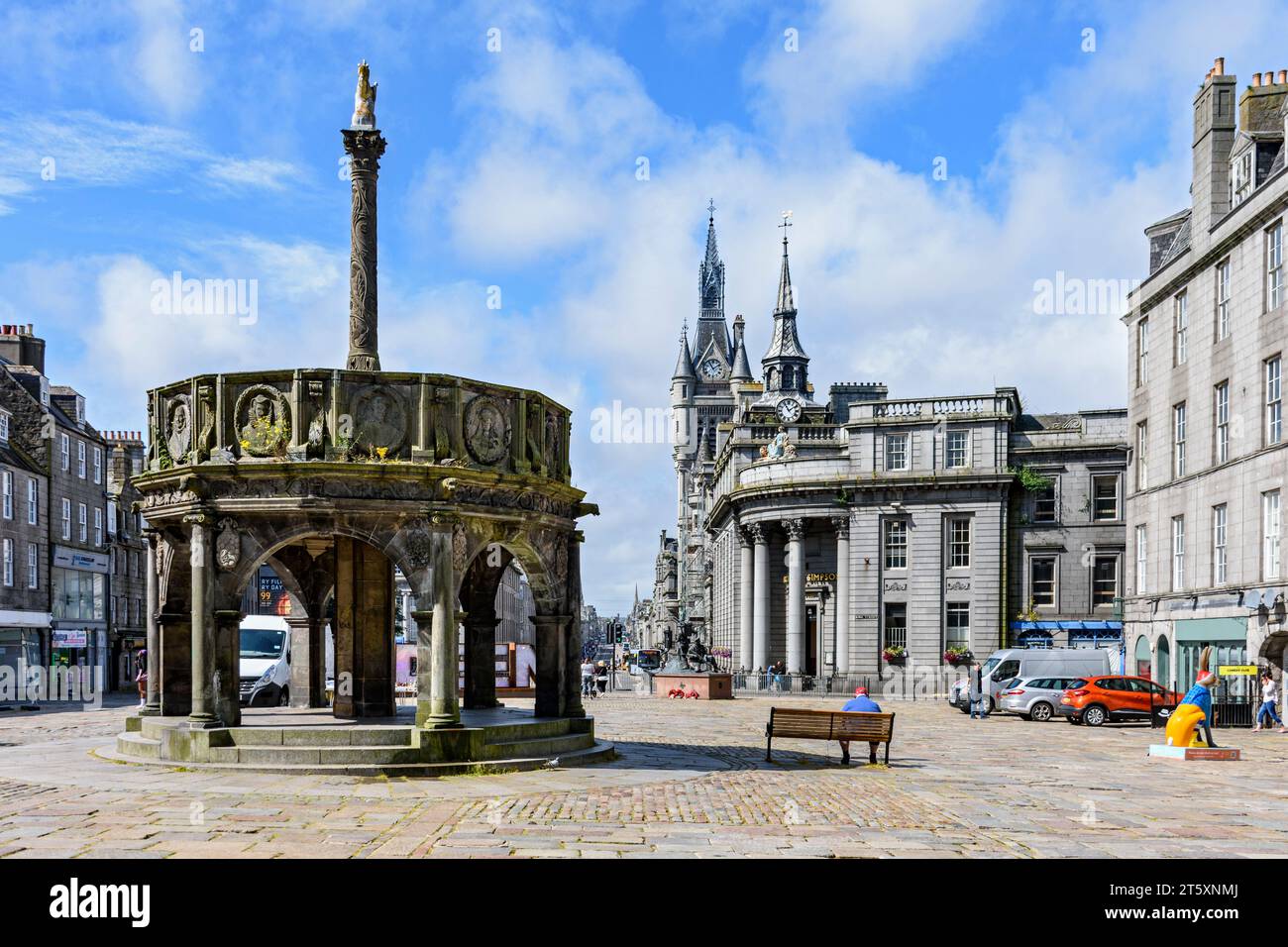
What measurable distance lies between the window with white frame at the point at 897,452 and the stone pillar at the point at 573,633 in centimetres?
4393

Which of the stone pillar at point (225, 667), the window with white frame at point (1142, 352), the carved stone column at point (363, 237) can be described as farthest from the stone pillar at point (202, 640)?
the window with white frame at point (1142, 352)

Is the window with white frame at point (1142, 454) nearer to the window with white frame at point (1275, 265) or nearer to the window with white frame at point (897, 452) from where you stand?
the window with white frame at point (1275, 265)

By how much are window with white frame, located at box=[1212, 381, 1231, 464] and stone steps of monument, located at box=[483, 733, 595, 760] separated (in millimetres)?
25440

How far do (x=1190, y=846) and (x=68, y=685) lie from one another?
163 ft

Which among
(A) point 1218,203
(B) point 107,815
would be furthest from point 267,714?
→ (A) point 1218,203

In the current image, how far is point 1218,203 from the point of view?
130 ft

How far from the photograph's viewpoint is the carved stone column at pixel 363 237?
20.0m

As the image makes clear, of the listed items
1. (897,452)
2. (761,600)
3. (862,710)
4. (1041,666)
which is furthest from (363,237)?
(761,600)

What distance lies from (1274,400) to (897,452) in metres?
28.7

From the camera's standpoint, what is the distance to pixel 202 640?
1762 cm

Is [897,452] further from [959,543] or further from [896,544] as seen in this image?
[959,543]

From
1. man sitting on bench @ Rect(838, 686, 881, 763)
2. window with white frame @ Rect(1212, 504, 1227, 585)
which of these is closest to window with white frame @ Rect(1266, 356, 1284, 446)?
window with white frame @ Rect(1212, 504, 1227, 585)
